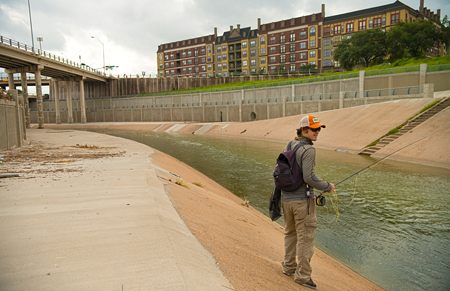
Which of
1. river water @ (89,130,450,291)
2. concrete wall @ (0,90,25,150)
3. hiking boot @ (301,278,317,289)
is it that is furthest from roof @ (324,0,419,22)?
hiking boot @ (301,278,317,289)

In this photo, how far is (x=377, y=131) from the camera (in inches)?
1111

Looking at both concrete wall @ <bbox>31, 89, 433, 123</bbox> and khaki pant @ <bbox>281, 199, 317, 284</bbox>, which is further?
concrete wall @ <bbox>31, 89, 433, 123</bbox>

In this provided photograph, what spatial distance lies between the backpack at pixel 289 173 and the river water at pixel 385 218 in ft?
12.2

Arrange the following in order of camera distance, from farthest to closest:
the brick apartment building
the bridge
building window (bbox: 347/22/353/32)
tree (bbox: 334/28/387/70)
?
building window (bbox: 347/22/353/32) < the brick apartment building < tree (bbox: 334/28/387/70) < the bridge

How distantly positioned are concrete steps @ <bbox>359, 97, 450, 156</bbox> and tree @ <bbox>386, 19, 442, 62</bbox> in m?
48.0

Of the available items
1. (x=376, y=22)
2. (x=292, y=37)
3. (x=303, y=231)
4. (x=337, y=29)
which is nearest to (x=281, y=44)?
(x=292, y=37)

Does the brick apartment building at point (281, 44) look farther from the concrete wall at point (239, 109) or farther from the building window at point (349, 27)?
the concrete wall at point (239, 109)

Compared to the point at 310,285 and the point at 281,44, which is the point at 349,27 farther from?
the point at 310,285

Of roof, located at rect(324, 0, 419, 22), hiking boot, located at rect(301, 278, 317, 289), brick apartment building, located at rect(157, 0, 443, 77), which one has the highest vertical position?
roof, located at rect(324, 0, 419, 22)

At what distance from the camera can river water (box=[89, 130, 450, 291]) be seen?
7547mm

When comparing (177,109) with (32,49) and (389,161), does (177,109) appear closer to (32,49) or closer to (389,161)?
(32,49)

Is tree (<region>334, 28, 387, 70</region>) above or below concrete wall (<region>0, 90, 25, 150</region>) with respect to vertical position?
above

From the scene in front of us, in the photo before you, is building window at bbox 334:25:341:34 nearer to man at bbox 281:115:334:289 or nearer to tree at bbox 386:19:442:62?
tree at bbox 386:19:442:62

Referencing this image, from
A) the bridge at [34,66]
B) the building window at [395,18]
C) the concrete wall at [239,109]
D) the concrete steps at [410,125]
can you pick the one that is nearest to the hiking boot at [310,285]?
the concrete steps at [410,125]
